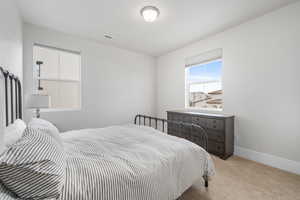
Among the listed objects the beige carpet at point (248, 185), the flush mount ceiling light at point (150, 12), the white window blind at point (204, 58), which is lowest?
the beige carpet at point (248, 185)

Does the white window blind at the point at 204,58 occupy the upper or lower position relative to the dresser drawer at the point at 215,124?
upper

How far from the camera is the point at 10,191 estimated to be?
28.7 inches

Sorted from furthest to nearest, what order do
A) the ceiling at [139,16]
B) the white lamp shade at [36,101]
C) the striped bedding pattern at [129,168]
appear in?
the white lamp shade at [36,101] < the ceiling at [139,16] < the striped bedding pattern at [129,168]

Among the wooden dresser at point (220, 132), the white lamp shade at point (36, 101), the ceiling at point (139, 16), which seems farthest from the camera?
the wooden dresser at point (220, 132)

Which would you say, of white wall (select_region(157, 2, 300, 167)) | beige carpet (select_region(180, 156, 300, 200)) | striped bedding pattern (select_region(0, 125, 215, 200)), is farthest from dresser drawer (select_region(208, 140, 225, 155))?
striped bedding pattern (select_region(0, 125, 215, 200))

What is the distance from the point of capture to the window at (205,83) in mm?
3248

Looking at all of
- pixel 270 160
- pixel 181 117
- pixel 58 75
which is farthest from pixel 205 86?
pixel 58 75

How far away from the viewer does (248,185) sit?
1.85 m

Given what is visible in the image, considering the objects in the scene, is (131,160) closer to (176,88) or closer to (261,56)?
(261,56)

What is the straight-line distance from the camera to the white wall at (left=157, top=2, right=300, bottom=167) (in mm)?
2186

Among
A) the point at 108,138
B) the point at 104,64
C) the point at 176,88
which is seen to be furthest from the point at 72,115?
the point at 176,88

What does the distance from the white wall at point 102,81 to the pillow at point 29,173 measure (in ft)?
8.63

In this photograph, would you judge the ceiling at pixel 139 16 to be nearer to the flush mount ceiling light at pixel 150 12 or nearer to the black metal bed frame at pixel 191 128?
the flush mount ceiling light at pixel 150 12

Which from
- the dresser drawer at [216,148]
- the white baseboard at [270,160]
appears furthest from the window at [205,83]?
the white baseboard at [270,160]
